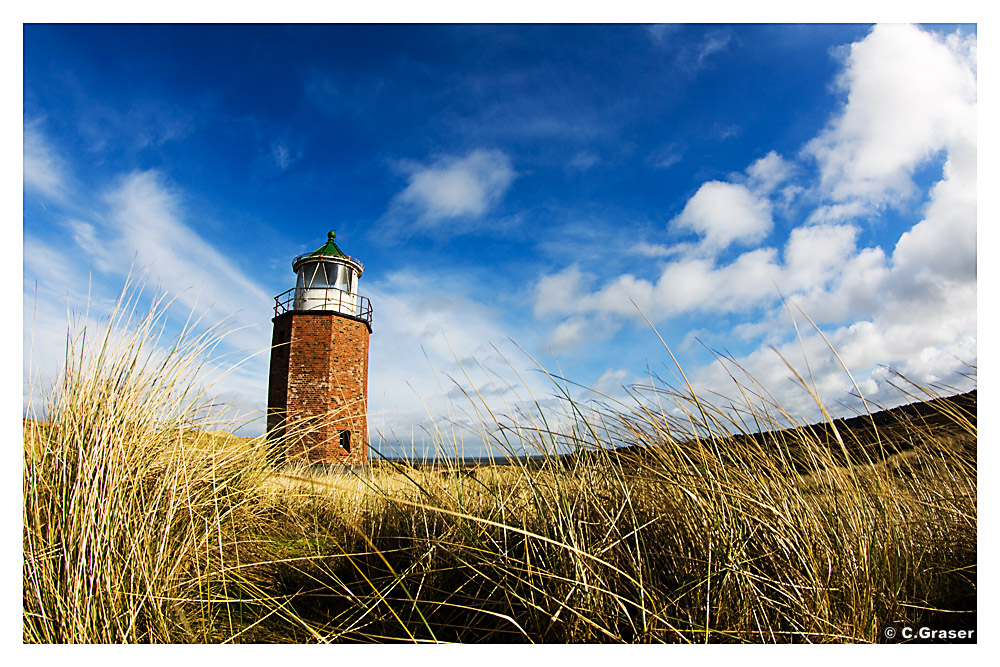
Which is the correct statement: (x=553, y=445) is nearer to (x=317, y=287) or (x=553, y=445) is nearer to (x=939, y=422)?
(x=939, y=422)

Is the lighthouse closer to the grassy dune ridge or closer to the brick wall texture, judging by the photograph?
the brick wall texture

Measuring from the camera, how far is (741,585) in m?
1.21

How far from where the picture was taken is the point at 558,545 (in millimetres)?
1197

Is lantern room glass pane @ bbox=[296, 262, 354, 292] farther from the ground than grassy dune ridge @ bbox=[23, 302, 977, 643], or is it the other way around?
lantern room glass pane @ bbox=[296, 262, 354, 292]

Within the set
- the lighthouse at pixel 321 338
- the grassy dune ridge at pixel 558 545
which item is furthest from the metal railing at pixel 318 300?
the grassy dune ridge at pixel 558 545

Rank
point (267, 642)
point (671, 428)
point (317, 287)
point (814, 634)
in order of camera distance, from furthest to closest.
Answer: point (317, 287), point (671, 428), point (267, 642), point (814, 634)

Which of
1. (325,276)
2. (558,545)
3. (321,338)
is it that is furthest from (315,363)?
(558,545)

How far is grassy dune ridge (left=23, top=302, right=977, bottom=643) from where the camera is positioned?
122 cm

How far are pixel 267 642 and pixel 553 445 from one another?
3.32 ft

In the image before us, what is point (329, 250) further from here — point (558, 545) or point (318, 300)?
point (558, 545)

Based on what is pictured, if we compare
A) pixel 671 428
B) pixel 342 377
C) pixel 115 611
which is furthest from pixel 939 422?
pixel 342 377

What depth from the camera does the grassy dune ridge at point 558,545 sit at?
1.22 meters

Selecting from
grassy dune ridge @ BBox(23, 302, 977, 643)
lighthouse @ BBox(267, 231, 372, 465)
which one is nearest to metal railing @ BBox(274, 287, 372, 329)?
lighthouse @ BBox(267, 231, 372, 465)
